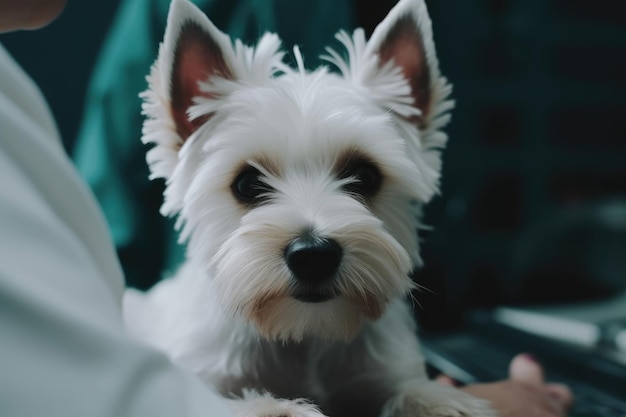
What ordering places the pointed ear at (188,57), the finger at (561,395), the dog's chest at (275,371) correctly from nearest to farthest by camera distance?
the pointed ear at (188,57) → the dog's chest at (275,371) → the finger at (561,395)

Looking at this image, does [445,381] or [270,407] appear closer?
[270,407]

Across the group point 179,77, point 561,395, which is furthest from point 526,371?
point 179,77

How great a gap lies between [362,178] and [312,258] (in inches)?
5.0

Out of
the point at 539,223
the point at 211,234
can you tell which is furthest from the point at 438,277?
the point at 539,223

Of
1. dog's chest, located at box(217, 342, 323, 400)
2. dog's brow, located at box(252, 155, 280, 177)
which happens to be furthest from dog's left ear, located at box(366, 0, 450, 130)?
dog's chest, located at box(217, 342, 323, 400)

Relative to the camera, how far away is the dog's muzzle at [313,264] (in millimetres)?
580

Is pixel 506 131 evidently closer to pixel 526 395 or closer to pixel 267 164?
pixel 526 395

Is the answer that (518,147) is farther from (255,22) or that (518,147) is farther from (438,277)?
(255,22)

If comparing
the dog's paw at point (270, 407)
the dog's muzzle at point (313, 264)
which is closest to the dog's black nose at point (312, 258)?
the dog's muzzle at point (313, 264)

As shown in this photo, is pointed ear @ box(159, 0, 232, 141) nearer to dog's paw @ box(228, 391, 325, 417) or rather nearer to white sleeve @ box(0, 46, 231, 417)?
white sleeve @ box(0, 46, 231, 417)

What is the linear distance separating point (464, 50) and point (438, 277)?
342mm

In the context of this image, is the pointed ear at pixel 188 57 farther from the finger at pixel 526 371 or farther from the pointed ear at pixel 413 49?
the finger at pixel 526 371

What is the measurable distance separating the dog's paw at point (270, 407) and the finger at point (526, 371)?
1.44 feet

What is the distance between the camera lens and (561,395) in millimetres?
917
